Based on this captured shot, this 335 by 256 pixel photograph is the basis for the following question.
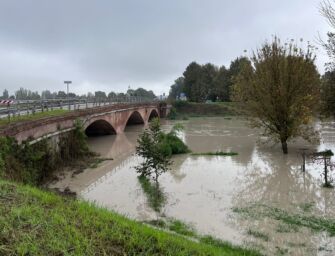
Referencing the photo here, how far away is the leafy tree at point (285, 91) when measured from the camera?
2591 cm

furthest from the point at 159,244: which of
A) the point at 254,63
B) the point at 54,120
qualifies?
the point at 254,63

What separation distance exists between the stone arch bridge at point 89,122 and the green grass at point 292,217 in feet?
31.2

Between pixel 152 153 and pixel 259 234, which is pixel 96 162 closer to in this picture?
pixel 152 153

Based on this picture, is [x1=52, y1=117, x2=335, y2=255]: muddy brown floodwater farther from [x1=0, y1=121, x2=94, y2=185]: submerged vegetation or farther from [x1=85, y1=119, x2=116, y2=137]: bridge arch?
[x1=85, y1=119, x2=116, y2=137]: bridge arch

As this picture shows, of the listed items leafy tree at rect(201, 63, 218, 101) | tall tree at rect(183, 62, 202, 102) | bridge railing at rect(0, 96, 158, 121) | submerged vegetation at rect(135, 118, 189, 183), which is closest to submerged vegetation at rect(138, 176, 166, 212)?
submerged vegetation at rect(135, 118, 189, 183)

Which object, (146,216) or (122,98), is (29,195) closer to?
(146,216)

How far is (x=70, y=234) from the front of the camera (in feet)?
21.2

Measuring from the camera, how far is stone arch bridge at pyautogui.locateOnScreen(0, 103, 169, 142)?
55.4 feet

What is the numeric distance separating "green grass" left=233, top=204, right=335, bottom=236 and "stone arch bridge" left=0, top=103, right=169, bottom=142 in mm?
9508

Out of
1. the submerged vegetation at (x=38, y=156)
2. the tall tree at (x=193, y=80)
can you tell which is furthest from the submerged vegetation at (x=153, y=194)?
the tall tree at (x=193, y=80)

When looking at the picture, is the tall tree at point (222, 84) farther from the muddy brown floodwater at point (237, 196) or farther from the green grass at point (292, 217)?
the green grass at point (292, 217)

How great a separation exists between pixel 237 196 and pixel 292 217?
311 cm

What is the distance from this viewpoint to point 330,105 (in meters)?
13.0

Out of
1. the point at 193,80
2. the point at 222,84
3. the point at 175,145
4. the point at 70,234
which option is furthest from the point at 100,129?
the point at 193,80
